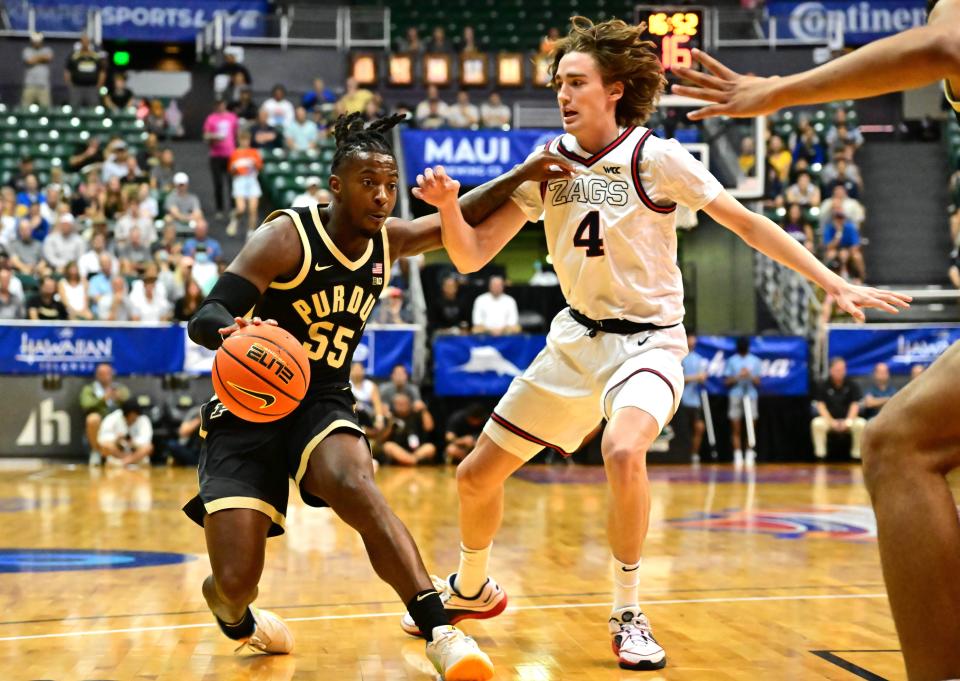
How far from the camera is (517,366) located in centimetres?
1611

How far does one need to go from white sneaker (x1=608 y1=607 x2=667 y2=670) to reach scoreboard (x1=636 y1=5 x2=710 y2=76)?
10535mm

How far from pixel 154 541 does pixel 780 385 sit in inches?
415

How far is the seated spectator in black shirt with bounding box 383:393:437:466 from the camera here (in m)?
15.8

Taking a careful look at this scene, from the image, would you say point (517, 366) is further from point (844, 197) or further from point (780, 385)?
point (844, 197)

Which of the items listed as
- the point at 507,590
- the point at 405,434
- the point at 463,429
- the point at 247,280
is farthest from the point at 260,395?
the point at 463,429

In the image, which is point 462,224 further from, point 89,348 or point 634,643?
point 89,348

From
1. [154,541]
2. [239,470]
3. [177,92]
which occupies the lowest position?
[154,541]

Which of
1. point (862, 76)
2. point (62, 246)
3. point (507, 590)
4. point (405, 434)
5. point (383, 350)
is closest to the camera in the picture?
point (862, 76)

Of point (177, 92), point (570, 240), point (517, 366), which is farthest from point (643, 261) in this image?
point (177, 92)

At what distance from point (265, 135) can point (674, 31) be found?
838cm

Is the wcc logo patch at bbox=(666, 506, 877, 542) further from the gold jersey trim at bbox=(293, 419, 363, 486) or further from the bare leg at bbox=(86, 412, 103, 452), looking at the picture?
the bare leg at bbox=(86, 412, 103, 452)

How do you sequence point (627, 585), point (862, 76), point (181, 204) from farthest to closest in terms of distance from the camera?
point (181, 204), point (627, 585), point (862, 76)

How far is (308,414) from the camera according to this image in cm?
499

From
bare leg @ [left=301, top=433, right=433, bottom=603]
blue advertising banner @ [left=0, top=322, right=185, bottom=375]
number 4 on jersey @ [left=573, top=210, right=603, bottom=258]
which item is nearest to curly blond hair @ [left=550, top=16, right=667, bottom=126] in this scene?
number 4 on jersey @ [left=573, top=210, right=603, bottom=258]
